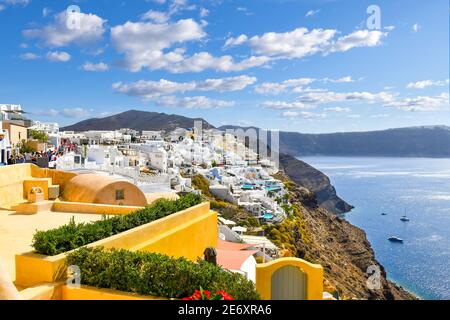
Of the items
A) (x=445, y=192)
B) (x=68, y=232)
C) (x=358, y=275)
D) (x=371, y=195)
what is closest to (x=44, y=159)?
(x=68, y=232)

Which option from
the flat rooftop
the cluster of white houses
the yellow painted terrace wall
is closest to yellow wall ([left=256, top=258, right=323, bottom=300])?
the flat rooftop

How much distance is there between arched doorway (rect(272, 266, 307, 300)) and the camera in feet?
21.1

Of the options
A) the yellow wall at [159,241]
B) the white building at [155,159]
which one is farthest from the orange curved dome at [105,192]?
the white building at [155,159]

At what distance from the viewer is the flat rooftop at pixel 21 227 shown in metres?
7.77

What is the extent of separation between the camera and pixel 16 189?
13.8 meters

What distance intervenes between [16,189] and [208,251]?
950 cm

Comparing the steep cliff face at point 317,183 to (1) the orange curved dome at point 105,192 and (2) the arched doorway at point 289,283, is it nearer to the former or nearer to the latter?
(1) the orange curved dome at point 105,192

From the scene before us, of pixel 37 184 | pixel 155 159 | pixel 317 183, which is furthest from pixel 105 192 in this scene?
pixel 317 183

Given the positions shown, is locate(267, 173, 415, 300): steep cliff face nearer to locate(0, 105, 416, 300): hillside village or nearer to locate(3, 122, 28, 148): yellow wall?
locate(0, 105, 416, 300): hillside village

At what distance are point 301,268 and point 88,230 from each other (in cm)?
385

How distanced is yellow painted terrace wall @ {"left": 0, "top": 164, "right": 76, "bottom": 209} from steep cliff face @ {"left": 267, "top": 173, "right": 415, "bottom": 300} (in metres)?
20.2

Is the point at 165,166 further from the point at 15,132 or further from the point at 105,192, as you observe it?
the point at 105,192

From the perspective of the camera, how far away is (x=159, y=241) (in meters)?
8.17

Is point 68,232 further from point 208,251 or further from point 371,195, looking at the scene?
point 371,195
